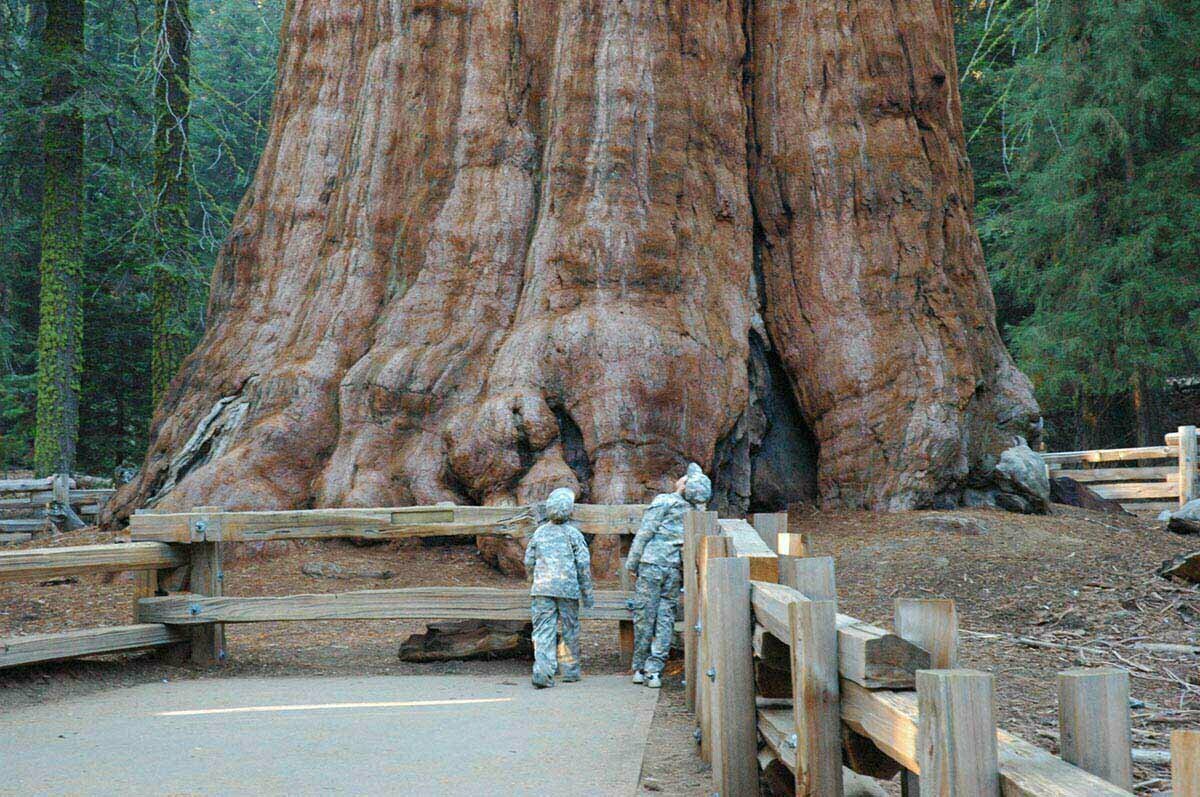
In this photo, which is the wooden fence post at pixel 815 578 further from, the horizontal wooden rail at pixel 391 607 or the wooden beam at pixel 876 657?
the horizontal wooden rail at pixel 391 607

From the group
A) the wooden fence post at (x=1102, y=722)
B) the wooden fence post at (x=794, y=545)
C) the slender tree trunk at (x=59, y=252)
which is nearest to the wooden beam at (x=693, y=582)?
the wooden fence post at (x=794, y=545)

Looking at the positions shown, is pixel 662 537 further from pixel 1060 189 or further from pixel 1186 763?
pixel 1060 189

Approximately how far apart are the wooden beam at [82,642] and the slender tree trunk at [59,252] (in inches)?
645

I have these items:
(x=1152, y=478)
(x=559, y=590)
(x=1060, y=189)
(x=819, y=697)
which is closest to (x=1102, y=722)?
(x=819, y=697)

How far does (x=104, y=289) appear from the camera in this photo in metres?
34.0

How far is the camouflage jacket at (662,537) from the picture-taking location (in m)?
8.83

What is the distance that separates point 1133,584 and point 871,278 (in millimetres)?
5387

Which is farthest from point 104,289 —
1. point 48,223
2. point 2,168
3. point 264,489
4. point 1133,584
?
point 1133,584

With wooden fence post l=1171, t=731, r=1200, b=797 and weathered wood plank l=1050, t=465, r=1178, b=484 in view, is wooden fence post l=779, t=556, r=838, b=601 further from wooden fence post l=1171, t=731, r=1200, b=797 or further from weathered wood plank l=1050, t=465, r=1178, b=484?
weathered wood plank l=1050, t=465, r=1178, b=484

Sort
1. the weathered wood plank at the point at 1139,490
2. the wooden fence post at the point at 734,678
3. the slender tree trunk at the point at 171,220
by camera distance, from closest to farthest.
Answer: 1. the wooden fence post at the point at 734,678
2. the slender tree trunk at the point at 171,220
3. the weathered wood plank at the point at 1139,490

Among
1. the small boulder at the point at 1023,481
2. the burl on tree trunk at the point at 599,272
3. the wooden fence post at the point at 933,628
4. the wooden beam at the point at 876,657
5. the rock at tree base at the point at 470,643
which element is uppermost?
the burl on tree trunk at the point at 599,272

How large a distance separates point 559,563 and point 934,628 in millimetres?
6147

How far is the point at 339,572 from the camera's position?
1271 cm

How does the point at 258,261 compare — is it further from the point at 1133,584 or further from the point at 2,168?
the point at 2,168
